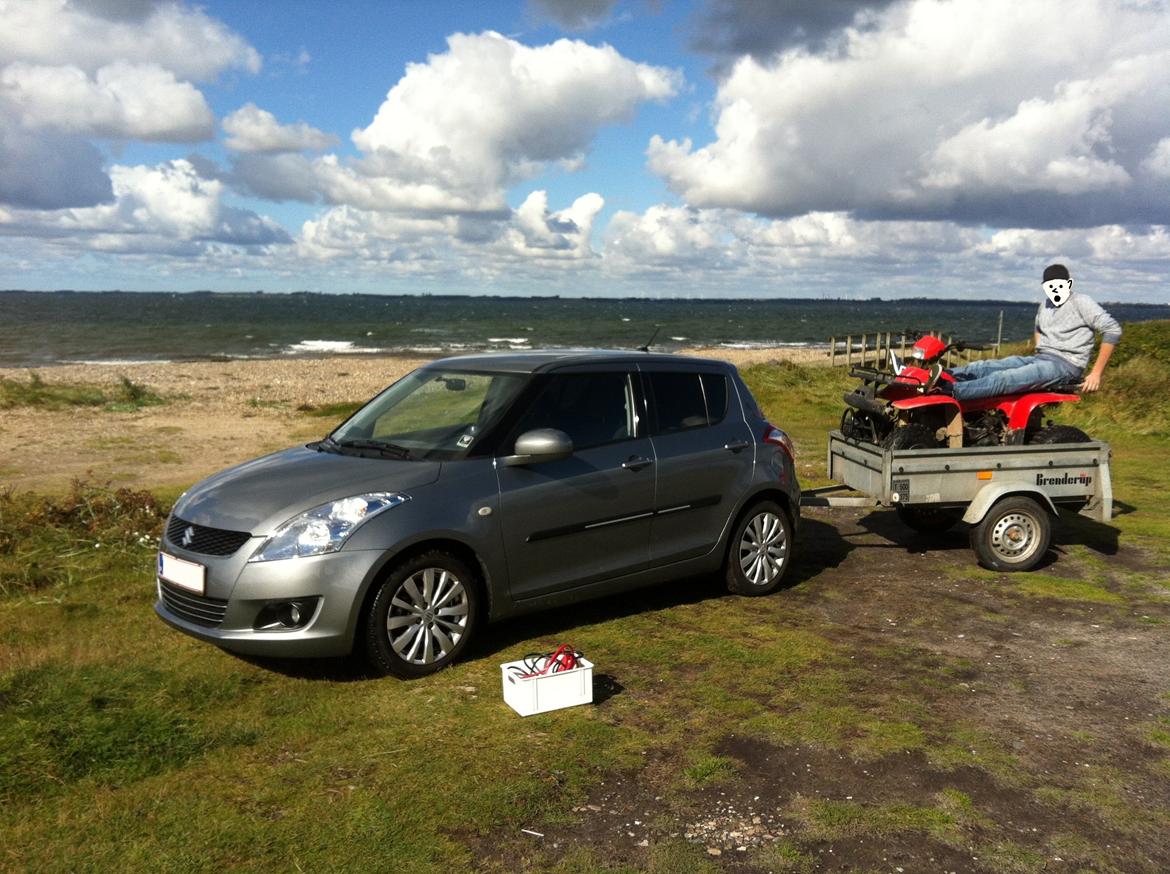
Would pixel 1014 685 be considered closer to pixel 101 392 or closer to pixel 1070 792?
pixel 1070 792

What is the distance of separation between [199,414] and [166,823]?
19562 millimetres

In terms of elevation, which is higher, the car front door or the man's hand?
the man's hand

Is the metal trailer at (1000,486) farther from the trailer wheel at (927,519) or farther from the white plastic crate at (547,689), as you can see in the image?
the white plastic crate at (547,689)

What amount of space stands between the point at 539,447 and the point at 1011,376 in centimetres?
483

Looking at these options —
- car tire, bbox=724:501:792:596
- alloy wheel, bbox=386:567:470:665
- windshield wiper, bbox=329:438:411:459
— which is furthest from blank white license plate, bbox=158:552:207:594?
car tire, bbox=724:501:792:596

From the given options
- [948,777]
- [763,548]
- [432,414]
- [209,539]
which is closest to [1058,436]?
[763,548]

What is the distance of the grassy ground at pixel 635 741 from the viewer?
13.3ft

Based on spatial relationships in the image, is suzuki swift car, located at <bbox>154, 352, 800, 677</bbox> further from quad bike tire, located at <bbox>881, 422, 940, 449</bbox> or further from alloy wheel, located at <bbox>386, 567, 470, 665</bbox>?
quad bike tire, located at <bbox>881, 422, 940, 449</bbox>

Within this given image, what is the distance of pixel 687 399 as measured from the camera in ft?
24.5

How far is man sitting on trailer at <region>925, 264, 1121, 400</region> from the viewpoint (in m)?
8.68

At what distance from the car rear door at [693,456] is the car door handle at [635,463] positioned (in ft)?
0.40

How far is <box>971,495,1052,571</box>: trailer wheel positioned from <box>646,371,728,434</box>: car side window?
8.58ft

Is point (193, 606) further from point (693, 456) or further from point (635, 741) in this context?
point (693, 456)

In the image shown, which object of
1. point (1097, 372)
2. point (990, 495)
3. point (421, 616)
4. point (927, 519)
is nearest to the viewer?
point (421, 616)
